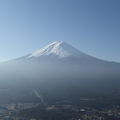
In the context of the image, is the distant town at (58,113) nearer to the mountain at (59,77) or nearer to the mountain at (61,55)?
the mountain at (59,77)

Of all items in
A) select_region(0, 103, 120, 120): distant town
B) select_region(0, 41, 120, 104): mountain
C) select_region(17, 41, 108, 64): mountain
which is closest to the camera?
select_region(0, 103, 120, 120): distant town

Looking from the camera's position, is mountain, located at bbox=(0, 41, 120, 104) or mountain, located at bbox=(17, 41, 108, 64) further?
mountain, located at bbox=(17, 41, 108, 64)

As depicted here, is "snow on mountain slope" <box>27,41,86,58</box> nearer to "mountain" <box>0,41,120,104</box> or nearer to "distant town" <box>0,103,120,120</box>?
"mountain" <box>0,41,120,104</box>

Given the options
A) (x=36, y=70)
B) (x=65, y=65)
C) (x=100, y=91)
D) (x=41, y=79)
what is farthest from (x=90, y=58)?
(x=100, y=91)

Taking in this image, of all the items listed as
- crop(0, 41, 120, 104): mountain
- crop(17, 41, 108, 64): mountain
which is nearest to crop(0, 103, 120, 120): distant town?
crop(0, 41, 120, 104): mountain

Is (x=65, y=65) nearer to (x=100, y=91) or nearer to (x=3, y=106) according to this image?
(x=100, y=91)

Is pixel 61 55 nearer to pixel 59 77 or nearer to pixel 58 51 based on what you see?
pixel 58 51

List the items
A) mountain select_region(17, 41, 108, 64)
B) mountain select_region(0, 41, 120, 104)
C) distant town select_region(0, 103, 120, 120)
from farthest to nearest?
mountain select_region(17, 41, 108, 64), mountain select_region(0, 41, 120, 104), distant town select_region(0, 103, 120, 120)

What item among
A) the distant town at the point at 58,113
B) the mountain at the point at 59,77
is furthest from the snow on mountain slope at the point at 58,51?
the distant town at the point at 58,113
